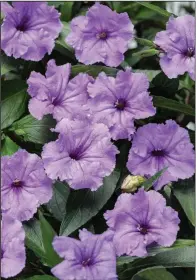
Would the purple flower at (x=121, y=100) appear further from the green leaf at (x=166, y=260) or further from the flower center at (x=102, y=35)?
the green leaf at (x=166, y=260)

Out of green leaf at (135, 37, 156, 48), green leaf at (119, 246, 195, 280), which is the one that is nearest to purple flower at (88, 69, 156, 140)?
green leaf at (135, 37, 156, 48)

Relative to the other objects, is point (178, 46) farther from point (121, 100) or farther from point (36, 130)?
point (36, 130)

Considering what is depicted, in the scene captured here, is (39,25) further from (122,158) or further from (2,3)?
(122,158)

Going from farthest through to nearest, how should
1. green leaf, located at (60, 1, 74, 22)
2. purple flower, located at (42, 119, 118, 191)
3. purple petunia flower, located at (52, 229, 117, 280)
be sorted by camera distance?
green leaf, located at (60, 1, 74, 22) < purple flower, located at (42, 119, 118, 191) < purple petunia flower, located at (52, 229, 117, 280)

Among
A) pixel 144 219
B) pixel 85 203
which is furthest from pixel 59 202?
pixel 144 219

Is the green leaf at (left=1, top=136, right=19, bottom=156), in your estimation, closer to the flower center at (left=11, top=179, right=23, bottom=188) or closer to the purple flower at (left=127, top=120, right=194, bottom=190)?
the flower center at (left=11, top=179, right=23, bottom=188)

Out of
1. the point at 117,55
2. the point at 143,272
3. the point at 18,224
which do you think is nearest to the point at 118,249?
the point at 143,272
